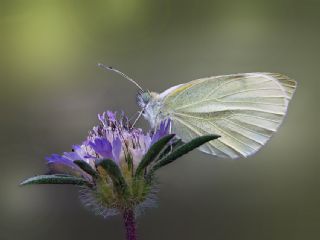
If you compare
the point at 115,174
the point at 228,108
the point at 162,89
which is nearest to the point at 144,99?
the point at 228,108

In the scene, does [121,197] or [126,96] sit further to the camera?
[126,96]

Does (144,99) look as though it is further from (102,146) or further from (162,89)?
(162,89)

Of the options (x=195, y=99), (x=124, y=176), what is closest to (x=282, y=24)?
(x=195, y=99)

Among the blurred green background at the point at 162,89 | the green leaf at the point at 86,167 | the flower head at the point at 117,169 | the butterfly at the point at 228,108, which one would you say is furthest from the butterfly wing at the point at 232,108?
the blurred green background at the point at 162,89

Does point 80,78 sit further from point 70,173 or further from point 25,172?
point 70,173

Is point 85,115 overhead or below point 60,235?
overhead

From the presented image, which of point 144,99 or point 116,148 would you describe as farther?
point 144,99

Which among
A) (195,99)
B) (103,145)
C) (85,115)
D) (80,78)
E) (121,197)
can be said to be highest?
(80,78)
